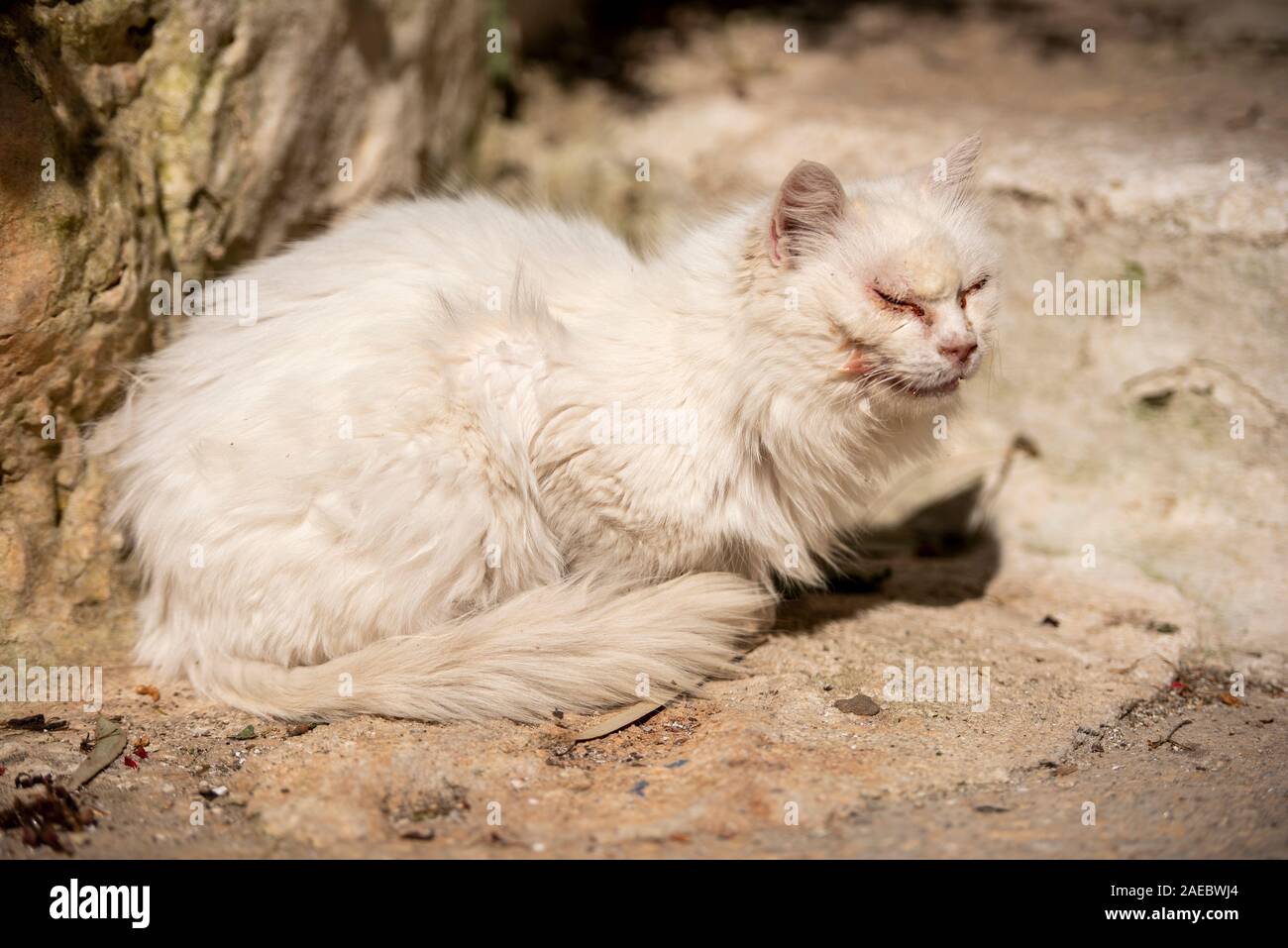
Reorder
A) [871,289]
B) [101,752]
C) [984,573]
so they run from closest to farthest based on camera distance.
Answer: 1. [101,752]
2. [871,289]
3. [984,573]

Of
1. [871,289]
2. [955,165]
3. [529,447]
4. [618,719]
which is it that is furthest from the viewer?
[955,165]

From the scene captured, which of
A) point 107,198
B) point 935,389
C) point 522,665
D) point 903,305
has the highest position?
point 107,198

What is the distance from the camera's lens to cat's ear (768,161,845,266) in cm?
294

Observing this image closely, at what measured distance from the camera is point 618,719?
3123 millimetres

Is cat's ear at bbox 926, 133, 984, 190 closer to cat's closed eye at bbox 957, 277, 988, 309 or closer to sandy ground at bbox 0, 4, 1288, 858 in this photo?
cat's closed eye at bbox 957, 277, 988, 309

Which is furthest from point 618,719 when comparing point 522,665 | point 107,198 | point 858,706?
point 107,198

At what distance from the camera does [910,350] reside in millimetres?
2986

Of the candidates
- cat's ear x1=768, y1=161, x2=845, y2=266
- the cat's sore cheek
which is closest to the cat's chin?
the cat's sore cheek

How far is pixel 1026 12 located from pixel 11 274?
512 centimetres

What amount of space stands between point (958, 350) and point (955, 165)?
0.69 meters

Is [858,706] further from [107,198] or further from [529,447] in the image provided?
[107,198]

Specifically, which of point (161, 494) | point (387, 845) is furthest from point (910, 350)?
point (161, 494)

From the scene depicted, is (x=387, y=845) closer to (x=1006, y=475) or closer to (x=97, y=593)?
(x=97, y=593)

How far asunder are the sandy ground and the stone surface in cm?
28
